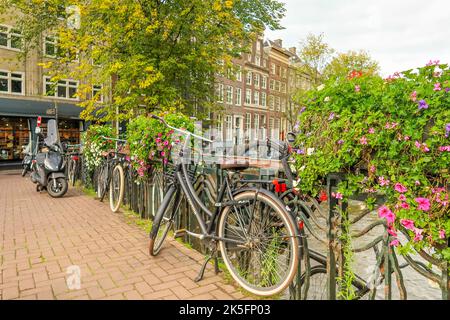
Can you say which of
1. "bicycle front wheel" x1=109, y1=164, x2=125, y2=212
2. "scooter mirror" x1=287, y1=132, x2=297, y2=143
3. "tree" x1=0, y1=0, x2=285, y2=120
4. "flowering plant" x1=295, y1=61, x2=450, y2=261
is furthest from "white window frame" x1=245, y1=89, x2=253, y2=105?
"flowering plant" x1=295, y1=61, x2=450, y2=261

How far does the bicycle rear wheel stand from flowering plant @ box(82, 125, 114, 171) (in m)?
4.75

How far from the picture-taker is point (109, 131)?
8.40m

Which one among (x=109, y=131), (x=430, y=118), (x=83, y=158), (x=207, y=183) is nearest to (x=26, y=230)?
(x=207, y=183)

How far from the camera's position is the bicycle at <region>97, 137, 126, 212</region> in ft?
19.1

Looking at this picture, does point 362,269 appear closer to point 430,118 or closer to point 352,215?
point 352,215

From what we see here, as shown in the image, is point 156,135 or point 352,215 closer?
point 352,215

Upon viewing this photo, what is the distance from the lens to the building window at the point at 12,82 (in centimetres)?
1911

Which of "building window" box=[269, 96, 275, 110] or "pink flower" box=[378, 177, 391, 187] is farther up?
"building window" box=[269, 96, 275, 110]

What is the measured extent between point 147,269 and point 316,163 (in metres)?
2.13

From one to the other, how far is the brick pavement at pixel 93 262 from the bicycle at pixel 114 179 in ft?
1.09

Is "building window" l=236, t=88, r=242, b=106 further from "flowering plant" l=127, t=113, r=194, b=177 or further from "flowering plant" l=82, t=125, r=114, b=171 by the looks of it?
"flowering plant" l=127, t=113, r=194, b=177

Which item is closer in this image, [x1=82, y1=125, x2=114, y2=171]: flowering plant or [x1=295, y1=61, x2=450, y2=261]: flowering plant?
[x1=295, y1=61, x2=450, y2=261]: flowering plant

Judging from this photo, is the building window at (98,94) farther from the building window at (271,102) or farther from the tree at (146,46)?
the building window at (271,102)

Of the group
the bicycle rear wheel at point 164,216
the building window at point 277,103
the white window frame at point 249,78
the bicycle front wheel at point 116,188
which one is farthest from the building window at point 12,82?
Result: the building window at point 277,103
